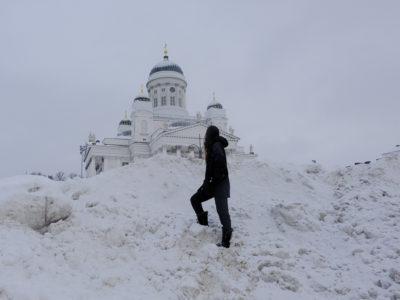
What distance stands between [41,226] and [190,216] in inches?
91.0

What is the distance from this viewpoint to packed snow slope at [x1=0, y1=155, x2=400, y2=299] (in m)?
4.00

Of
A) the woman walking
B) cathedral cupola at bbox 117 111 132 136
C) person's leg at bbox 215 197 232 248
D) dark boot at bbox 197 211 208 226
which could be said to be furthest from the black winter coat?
cathedral cupola at bbox 117 111 132 136

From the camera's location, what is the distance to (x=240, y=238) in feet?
→ 17.2

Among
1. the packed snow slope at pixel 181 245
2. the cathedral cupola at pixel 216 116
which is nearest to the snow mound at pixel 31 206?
the packed snow slope at pixel 181 245

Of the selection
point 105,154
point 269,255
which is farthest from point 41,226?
point 105,154

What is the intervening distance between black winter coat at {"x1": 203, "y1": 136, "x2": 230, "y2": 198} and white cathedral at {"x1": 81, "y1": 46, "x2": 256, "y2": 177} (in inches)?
1236

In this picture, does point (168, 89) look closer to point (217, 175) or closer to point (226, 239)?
point (217, 175)

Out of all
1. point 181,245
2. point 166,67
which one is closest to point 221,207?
point 181,245

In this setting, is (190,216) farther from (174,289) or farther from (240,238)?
Result: (174,289)

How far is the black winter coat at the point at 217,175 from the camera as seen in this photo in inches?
205

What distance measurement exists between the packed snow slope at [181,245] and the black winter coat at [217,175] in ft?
1.95

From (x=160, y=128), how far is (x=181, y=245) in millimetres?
40339

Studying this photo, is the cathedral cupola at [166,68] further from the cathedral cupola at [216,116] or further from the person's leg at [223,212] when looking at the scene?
the person's leg at [223,212]

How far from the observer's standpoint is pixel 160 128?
147ft
